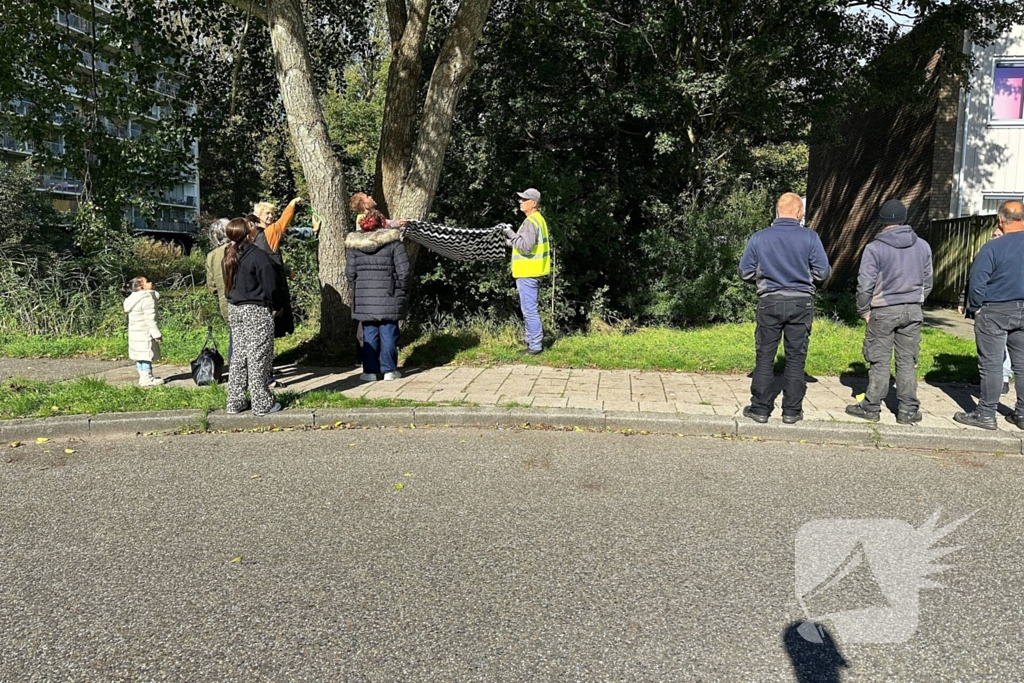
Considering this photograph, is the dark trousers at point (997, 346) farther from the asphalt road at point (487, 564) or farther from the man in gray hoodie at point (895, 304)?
the asphalt road at point (487, 564)

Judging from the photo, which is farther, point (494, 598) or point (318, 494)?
point (318, 494)

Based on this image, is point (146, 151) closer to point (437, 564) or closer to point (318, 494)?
point (318, 494)

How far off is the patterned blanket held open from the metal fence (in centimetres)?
1088

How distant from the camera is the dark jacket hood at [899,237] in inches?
239

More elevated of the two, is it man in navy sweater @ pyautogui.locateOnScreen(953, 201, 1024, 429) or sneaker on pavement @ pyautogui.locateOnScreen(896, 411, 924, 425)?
man in navy sweater @ pyautogui.locateOnScreen(953, 201, 1024, 429)

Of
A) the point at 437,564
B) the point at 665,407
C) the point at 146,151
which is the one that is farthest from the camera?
the point at 146,151

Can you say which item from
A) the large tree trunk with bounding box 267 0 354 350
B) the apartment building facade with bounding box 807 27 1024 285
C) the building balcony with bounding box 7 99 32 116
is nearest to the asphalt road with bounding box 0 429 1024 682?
the large tree trunk with bounding box 267 0 354 350

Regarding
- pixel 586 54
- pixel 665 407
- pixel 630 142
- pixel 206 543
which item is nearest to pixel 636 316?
pixel 630 142

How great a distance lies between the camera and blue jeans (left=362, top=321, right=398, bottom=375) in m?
7.69

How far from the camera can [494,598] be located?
127 inches

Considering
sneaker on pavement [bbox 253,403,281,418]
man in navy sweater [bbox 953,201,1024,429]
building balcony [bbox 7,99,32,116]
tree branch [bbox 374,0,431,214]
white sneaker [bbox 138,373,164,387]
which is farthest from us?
building balcony [bbox 7,99,32,116]

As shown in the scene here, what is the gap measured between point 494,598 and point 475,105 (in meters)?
10.1

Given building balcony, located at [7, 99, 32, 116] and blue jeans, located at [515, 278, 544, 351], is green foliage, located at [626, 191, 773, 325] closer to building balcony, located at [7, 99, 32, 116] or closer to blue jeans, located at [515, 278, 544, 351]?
blue jeans, located at [515, 278, 544, 351]

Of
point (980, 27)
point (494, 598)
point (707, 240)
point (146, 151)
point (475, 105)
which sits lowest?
point (494, 598)
